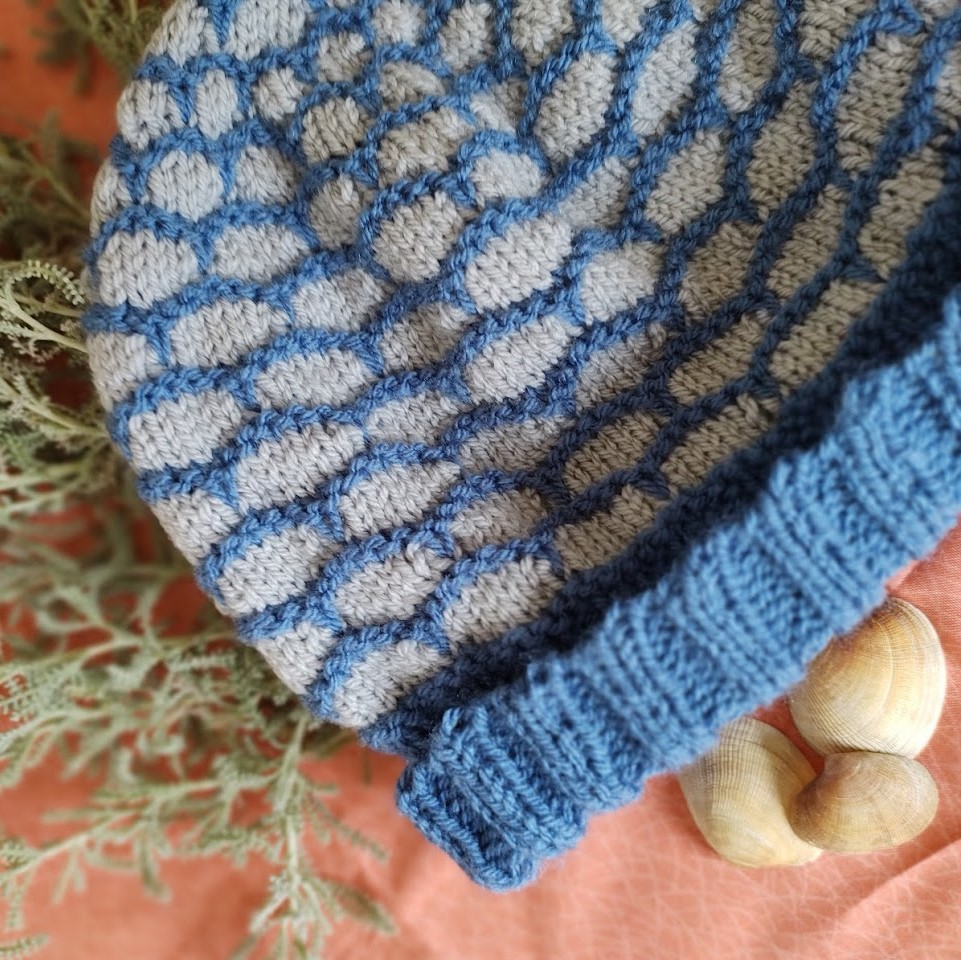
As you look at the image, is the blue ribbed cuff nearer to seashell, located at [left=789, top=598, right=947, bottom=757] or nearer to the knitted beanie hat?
the knitted beanie hat

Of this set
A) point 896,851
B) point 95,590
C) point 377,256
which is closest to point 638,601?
point 377,256

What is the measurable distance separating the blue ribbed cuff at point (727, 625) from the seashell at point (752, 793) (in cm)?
20

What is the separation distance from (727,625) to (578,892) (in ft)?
1.42

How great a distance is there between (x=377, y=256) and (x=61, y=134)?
456 mm

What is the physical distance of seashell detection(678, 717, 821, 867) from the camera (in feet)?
2.44

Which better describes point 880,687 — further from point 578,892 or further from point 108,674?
point 108,674

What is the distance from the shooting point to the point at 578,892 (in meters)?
0.84

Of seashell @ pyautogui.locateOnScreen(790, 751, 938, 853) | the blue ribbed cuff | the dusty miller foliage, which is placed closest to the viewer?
the blue ribbed cuff

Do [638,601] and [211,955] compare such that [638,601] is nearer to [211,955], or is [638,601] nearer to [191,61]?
[191,61]

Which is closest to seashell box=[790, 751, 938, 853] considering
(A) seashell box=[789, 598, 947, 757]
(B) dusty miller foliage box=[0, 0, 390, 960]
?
(A) seashell box=[789, 598, 947, 757]

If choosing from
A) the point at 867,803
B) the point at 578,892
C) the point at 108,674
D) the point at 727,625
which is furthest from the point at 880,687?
the point at 108,674

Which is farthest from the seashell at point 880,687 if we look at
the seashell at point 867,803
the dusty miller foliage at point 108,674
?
the dusty miller foliage at point 108,674

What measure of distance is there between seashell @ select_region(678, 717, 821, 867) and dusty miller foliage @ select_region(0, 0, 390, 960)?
344mm

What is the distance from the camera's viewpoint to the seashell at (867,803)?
2.28 ft
